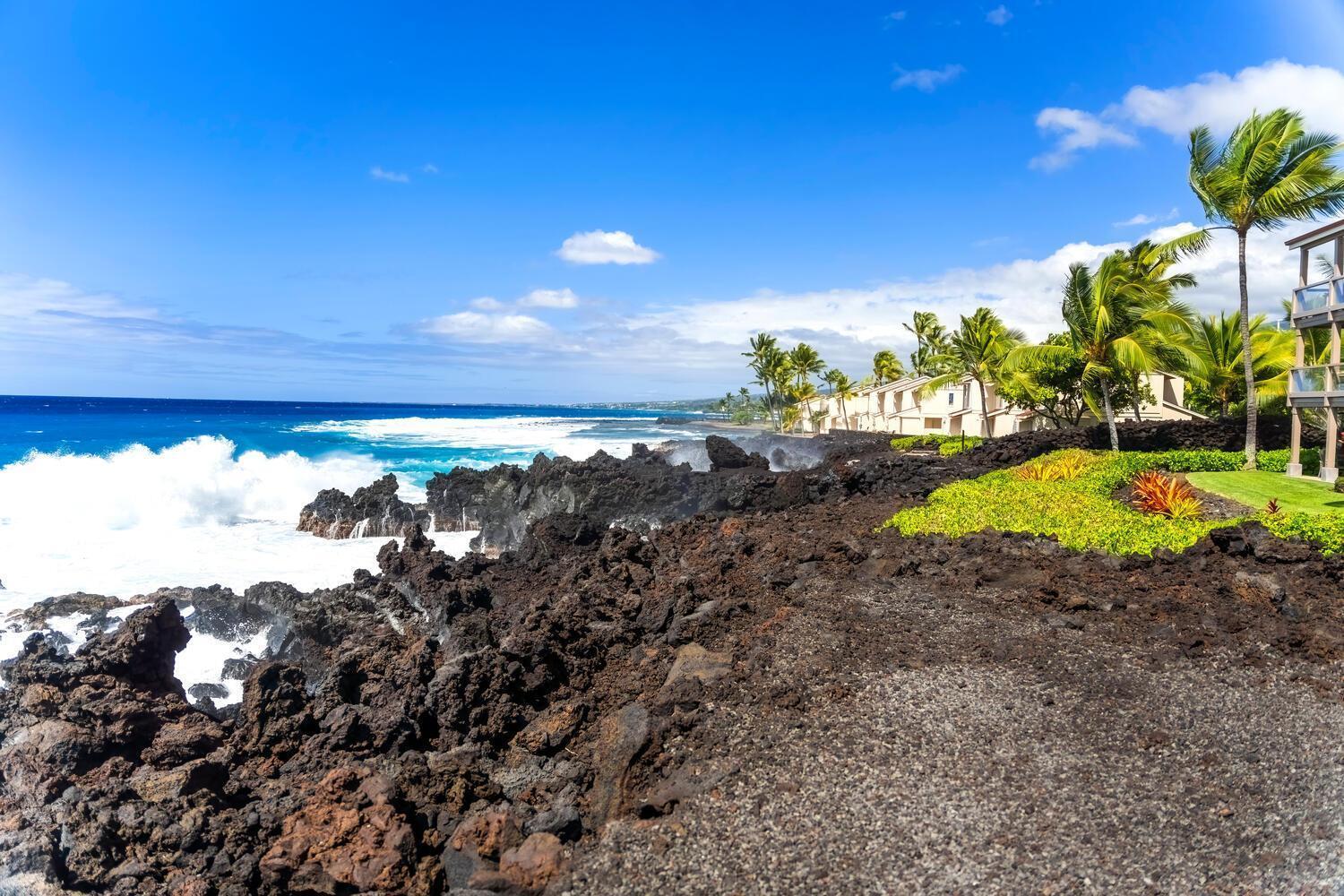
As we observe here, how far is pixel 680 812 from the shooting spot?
6.55 meters

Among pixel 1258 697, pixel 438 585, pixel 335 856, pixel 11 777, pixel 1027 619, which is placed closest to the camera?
pixel 335 856

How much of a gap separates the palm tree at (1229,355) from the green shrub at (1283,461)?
7844 mm

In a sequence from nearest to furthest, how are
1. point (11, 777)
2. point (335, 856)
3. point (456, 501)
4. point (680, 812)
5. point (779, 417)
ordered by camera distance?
point (335, 856), point (680, 812), point (11, 777), point (456, 501), point (779, 417)

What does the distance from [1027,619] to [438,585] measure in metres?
9.24

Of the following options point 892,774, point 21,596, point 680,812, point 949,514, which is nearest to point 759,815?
point 680,812

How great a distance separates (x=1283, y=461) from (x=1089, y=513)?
10267 mm

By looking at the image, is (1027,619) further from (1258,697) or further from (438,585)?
(438,585)

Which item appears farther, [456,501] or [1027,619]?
[456,501]

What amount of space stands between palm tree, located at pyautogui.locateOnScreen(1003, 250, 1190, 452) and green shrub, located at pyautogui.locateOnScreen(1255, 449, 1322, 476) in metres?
3.93

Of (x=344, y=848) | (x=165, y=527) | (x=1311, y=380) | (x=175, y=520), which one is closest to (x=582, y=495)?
(x=165, y=527)

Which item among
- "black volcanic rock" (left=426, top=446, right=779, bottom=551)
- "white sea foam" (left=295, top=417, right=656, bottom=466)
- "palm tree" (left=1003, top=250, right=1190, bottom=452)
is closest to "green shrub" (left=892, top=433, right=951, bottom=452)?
"palm tree" (left=1003, top=250, right=1190, bottom=452)

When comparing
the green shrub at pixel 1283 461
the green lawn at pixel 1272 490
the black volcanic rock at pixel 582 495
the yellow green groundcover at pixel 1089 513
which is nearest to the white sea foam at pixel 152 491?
the black volcanic rock at pixel 582 495

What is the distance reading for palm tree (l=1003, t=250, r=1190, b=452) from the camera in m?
24.9

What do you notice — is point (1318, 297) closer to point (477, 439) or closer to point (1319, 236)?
point (1319, 236)
